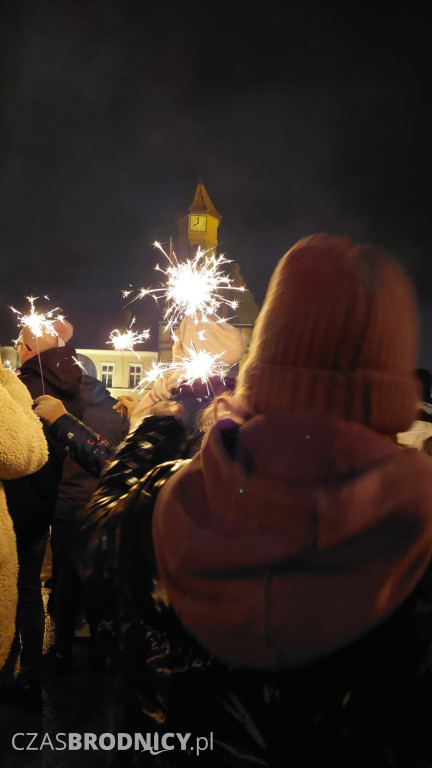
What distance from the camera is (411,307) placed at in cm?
109

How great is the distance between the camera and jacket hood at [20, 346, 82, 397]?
3555mm

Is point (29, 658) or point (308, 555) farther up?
point (308, 555)

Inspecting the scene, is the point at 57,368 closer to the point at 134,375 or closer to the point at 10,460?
the point at 10,460

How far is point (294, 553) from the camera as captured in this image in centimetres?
96

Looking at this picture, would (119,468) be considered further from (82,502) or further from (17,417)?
(82,502)

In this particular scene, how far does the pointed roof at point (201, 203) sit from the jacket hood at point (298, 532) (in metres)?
55.1

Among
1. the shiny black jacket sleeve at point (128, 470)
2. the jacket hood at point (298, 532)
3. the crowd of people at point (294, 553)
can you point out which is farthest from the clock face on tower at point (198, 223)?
the jacket hood at point (298, 532)

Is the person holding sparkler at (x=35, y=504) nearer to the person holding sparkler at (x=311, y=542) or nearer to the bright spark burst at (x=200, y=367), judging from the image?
the bright spark burst at (x=200, y=367)

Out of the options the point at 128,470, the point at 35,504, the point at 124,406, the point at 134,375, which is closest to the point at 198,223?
the point at 134,375

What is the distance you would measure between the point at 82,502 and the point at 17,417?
2390 millimetres

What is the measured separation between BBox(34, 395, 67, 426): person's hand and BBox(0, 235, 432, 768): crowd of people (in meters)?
1.73

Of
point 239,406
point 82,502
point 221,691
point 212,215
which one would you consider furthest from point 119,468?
point 212,215

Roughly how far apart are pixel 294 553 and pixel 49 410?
2.28 meters

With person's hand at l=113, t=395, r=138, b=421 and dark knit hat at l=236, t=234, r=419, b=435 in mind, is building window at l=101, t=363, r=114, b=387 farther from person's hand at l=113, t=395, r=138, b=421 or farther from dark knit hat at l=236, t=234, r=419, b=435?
dark knit hat at l=236, t=234, r=419, b=435
